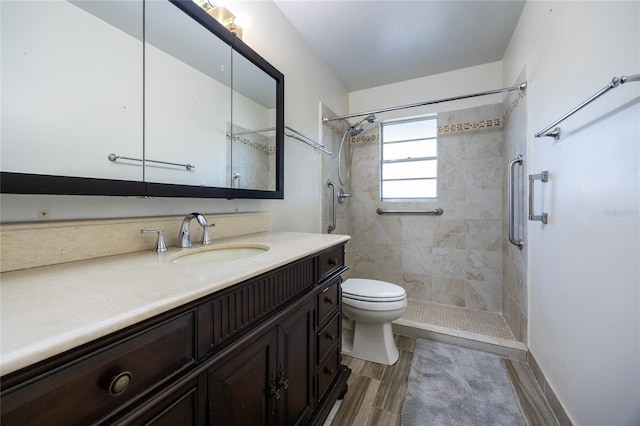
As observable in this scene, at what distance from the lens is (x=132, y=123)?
93cm

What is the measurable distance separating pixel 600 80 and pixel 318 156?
165cm

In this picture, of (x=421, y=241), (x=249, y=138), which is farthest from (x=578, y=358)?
(x=249, y=138)

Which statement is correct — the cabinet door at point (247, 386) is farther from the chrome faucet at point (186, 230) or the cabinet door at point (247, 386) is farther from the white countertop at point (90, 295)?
the chrome faucet at point (186, 230)

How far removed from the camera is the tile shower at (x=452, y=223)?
7.70 feet

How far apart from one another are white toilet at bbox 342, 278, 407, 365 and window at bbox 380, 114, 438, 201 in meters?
1.25

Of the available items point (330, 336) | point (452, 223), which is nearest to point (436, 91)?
point (452, 223)

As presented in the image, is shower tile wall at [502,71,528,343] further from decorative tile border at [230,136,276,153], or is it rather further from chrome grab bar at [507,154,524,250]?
decorative tile border at [230,136,276,153]

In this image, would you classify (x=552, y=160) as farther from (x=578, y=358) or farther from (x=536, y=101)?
(x=578, y=358)

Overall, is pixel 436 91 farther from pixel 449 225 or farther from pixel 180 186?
pixel 180 186

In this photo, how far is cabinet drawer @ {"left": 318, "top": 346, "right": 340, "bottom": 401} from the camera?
121cm

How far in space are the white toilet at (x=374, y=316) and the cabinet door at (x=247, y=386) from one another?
970 mm

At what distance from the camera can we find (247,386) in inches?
29.9

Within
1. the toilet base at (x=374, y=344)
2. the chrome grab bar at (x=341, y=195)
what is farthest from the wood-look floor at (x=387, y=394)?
the chrome grab bar at (x=341, y=195)

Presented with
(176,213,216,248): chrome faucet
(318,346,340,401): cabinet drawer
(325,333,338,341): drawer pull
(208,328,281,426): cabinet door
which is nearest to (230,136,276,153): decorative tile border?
(176,213,216,248): chrome faucet
